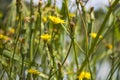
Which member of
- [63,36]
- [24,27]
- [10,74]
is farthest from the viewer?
[63,36]

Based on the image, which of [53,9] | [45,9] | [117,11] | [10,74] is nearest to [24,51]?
[10,74]

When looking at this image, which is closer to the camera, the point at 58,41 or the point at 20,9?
the point at 20,9

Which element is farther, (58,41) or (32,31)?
(58,41)

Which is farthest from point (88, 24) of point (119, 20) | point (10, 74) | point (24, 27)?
point (10, 74)

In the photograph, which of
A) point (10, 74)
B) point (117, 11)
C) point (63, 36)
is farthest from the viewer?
point (63, 36)

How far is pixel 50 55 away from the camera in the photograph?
1108mm

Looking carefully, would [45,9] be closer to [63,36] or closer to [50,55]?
[63,36]

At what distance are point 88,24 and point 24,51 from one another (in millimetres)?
266

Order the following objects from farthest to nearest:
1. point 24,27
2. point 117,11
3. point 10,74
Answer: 1. point 117,11
2. point 24,27
3. point 10,74

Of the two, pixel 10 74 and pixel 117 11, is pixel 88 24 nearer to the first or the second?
pixel 117 11

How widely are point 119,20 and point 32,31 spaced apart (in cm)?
30

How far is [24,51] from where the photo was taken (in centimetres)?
109

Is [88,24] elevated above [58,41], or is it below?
above

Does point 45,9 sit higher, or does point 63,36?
point 45,9
